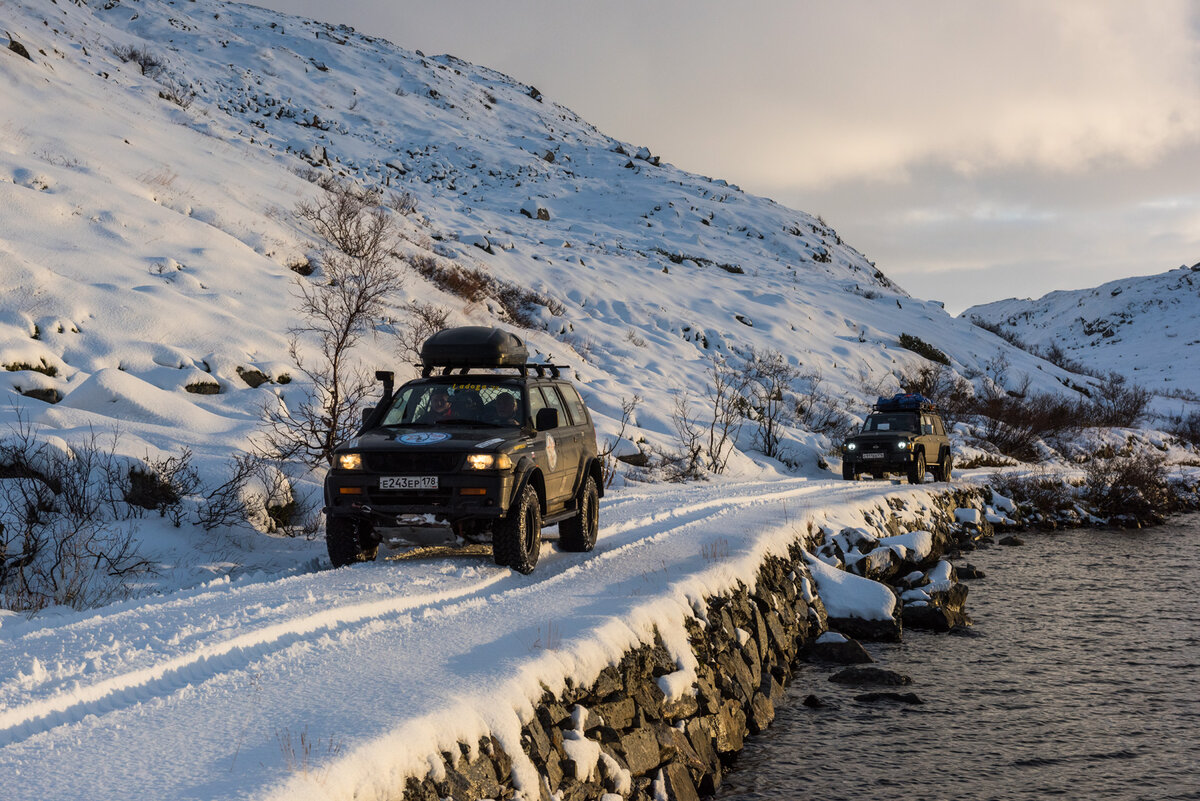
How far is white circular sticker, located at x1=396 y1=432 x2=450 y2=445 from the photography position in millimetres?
8508

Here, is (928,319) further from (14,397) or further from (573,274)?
(14,397)

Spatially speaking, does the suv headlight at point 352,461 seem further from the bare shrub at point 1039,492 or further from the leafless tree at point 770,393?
the bare shrub at point 1039,492

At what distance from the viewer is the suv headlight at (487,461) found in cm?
826

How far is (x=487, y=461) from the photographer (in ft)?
27.1

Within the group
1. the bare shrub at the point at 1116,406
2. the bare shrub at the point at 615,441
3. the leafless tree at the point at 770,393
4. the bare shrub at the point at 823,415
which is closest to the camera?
the bare shrub at the point at 615,441

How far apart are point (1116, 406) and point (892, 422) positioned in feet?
124

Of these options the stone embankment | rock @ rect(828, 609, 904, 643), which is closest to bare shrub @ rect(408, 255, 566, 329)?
the stone embankment

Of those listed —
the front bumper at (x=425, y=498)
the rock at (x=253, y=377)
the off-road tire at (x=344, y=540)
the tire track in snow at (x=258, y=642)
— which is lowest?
the tire track in snow at (x=258, y=642)

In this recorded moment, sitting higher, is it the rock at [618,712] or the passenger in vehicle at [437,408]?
the passenger in vehicle at [437,408]

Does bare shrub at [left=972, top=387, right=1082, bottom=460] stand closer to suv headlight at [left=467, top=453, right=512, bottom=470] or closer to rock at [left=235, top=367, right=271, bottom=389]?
rock at [left=235, top=367, right=271, bottom=389]

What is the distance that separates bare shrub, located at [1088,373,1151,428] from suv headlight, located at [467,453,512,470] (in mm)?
43892

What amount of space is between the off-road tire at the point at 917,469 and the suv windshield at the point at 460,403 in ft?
50.7

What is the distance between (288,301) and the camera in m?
22.4

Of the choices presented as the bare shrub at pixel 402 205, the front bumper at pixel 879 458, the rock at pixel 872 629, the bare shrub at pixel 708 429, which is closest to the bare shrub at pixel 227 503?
the rock at pixel 872 629
